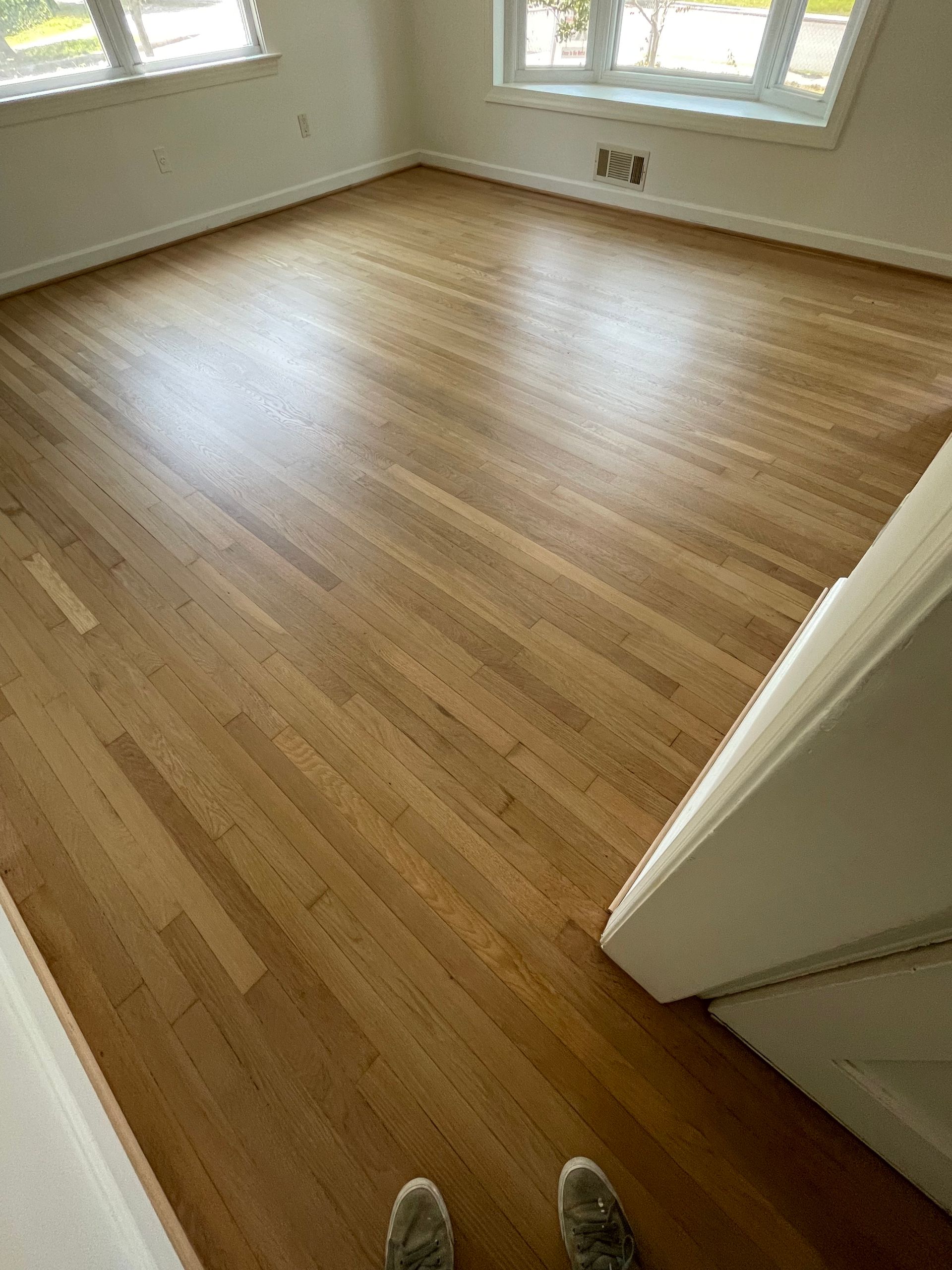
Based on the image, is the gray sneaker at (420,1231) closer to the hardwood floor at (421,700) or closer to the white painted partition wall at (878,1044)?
the hardwood floor at (421,700)

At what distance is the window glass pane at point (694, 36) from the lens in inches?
123

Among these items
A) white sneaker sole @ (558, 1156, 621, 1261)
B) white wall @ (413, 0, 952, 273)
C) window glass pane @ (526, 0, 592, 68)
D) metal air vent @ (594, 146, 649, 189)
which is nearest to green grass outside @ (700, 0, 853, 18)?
white wall @ (413, 0, 952, 273)

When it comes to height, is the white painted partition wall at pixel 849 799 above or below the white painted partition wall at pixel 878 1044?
above

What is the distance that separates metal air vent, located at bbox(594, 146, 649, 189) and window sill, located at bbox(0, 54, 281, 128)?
1.90m

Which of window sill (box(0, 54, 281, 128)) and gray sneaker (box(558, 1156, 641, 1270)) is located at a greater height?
window sill (box(0, 54, 281, 128))

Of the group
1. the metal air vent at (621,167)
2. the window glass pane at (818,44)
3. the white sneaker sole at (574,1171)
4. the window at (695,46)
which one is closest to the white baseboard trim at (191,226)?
the window at (695,46)

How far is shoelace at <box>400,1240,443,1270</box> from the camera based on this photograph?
2.91 feet

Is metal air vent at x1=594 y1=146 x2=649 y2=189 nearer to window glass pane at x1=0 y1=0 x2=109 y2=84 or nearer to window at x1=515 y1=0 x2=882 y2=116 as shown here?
window at x1=515 y1=0 x2=882 y2=116

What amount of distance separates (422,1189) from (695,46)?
4847 millimetres

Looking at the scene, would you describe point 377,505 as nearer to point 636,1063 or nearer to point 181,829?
point 181,829

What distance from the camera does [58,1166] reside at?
0.85 meters

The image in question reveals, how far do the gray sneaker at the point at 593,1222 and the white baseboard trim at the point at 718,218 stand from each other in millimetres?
3919

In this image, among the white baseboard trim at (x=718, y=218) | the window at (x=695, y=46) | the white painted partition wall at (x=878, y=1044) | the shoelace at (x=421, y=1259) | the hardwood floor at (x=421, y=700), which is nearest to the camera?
the white painted partition wall at (x=878, y=1044)

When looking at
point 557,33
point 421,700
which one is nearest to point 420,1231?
point 421,700
